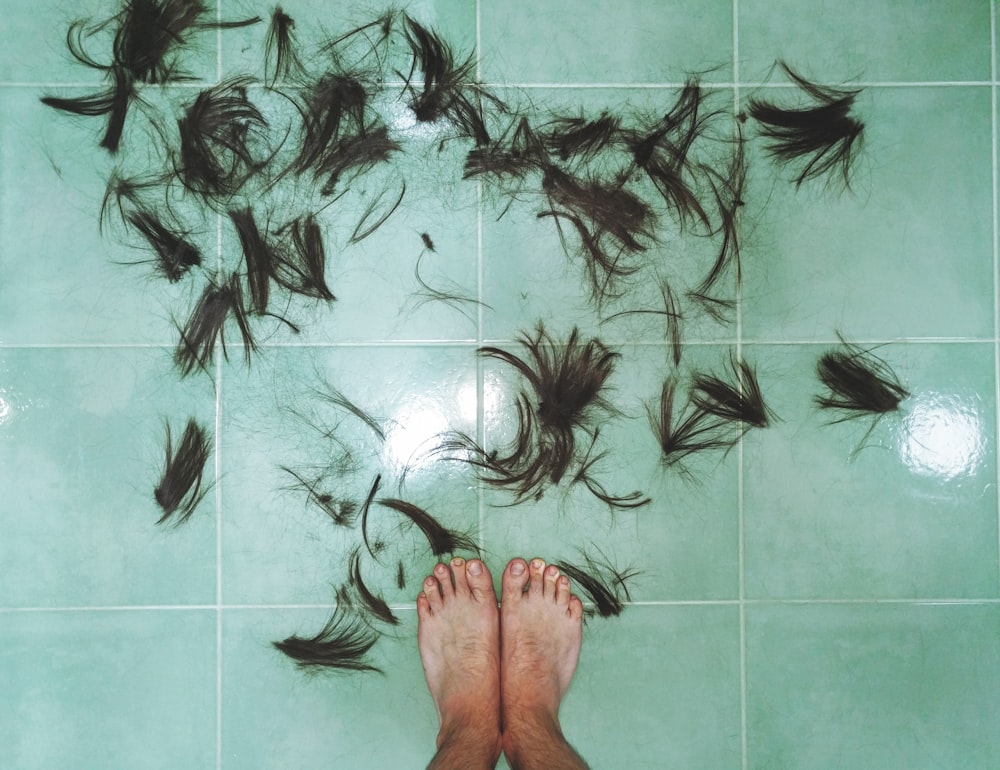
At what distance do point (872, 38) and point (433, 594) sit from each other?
1.31m

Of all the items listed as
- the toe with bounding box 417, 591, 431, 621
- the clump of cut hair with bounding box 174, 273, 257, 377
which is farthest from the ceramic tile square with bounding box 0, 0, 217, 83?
the toe with bounding box 417, 591, 431, 621

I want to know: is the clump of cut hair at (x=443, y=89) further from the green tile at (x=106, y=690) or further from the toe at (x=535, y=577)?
the green tile at (x=106, y=690)

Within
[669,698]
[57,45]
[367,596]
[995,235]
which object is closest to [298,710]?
[367,596]

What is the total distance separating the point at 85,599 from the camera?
3.78ft

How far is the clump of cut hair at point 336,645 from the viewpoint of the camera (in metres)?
1.15

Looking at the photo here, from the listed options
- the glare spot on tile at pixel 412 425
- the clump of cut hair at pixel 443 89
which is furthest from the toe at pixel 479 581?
the clump of cut hair at pixel 443 89

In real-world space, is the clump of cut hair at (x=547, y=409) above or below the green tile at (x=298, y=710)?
above

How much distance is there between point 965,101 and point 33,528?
1.89m

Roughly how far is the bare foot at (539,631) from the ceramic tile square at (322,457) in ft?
0.57

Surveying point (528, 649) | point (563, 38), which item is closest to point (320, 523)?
point (528, 649)

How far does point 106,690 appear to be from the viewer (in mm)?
1149

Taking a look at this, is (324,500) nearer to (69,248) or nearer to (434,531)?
(434,531)

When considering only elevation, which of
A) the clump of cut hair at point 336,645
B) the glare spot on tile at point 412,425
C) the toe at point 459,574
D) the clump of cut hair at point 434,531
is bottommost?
the clump of cut hair at point 336,645

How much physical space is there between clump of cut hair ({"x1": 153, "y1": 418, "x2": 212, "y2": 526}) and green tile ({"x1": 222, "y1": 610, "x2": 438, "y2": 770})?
0.21 metres
